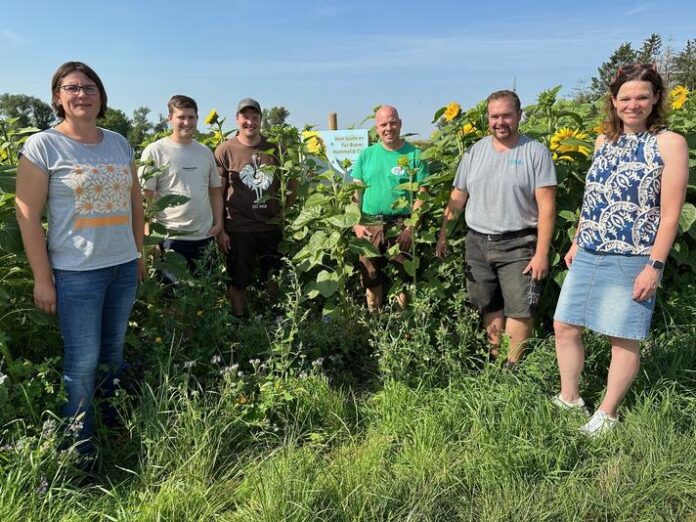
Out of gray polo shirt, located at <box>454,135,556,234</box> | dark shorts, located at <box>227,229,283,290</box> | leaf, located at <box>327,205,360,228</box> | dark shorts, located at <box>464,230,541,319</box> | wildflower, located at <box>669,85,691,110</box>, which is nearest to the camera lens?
gray polo shirt, located at <box>454,135,556,234</box>

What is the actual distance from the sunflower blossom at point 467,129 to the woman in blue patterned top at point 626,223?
3.15ft

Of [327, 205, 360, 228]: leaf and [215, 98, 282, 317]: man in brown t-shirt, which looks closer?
[327, 205, 360, 228]: leaf

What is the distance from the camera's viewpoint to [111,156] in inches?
85.4

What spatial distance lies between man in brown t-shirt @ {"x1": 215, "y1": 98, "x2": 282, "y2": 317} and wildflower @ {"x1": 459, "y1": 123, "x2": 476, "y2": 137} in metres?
1.16

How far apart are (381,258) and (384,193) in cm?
38

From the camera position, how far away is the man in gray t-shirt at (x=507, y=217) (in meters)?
2.73

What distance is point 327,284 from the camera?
3.15m

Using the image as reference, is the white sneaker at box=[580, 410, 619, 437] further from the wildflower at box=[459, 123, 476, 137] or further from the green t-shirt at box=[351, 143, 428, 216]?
the wildflower at box=[459, 123, 476, 137]

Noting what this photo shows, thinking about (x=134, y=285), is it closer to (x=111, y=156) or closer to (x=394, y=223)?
(x=111, y=156)

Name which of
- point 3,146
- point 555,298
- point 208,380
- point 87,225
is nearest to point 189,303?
point 208,380

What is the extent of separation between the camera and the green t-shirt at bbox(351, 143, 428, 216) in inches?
131

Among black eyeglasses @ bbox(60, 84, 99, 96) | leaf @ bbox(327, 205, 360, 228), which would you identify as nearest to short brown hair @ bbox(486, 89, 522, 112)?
leaf @ bbox(327, 205, 360, 228)

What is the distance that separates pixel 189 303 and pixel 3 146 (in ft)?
3.83

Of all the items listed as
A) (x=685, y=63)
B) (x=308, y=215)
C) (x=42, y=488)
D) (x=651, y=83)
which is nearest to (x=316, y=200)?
(x=308, y=215)
